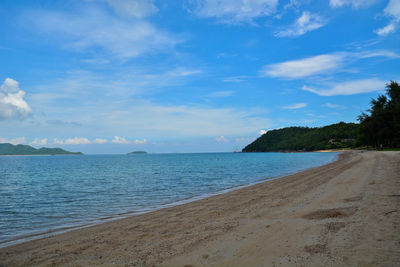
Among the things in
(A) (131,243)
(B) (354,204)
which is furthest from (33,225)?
(B) (354,204)

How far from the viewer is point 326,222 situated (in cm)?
780

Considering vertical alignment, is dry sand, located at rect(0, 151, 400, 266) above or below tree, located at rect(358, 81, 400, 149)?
below

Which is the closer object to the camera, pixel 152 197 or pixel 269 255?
pixel 269 255

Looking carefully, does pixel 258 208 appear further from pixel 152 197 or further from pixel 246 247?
pixel 152 197

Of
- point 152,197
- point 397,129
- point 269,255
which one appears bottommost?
point 152,197

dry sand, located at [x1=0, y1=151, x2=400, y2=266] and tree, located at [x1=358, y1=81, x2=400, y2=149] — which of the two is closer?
dry sand, located at [x1=0, y1=151, x2=400, y2=266]

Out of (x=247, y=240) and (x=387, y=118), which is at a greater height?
(x=387, y=118)

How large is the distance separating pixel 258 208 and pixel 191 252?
5527 millimetres

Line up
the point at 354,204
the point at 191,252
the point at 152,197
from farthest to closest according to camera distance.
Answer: the point at 152,197 → the point at 354,204 → the point at 191,252

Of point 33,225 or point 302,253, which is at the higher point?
point 302,253

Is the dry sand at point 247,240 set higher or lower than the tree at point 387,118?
lower

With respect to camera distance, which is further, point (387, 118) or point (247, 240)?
point (387, 118)

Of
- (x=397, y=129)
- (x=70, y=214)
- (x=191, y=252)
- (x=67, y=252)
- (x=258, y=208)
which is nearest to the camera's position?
(x=191, y=252)

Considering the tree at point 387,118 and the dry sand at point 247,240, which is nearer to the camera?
the dry sand at point 247,240
